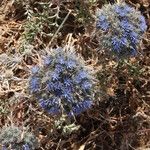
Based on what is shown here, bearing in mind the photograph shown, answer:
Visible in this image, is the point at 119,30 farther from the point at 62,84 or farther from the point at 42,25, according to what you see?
the point at 42,25

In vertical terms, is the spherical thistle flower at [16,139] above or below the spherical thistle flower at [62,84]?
below

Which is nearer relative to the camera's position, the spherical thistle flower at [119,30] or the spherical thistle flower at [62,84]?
the spherical thistle flower at [62,84]

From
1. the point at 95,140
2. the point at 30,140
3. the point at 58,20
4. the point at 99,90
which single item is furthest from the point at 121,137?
the point at 58,20

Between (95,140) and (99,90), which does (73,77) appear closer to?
(99,90)

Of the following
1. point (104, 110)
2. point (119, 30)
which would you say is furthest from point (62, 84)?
point (104, 110)

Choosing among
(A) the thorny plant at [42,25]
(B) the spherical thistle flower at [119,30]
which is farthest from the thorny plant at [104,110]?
(B) the spherical thistle flower at [119,30]

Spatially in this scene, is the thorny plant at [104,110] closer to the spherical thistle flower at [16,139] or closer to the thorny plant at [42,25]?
the thorny plant at [42,25]

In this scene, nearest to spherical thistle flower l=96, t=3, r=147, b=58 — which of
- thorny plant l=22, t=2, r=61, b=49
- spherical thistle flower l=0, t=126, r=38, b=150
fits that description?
thorny plant l=22, t=2, r=61, b=49
